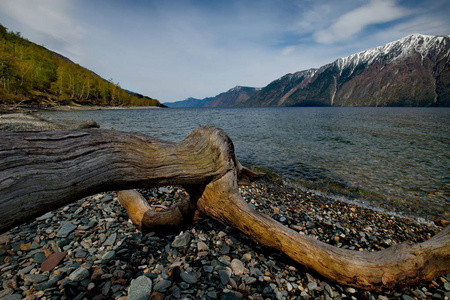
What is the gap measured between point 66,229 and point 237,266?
382cm

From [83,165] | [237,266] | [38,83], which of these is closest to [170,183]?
[83,165]

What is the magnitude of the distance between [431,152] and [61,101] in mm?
99269

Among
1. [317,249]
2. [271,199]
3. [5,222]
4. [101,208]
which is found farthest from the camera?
[271,199]

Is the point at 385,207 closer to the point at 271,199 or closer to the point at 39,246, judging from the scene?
the point at 271,199

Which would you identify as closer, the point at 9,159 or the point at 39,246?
the point at 9,159

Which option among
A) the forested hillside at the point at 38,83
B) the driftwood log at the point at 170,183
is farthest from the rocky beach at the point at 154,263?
the forested hillside at the point at 38,83

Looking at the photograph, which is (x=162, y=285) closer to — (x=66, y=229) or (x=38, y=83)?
(x=66, y=229)

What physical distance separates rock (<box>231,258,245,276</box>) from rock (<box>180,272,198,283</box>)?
71cm

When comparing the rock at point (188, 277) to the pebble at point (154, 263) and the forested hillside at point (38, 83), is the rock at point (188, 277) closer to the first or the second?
the pebble at point (154, 263)

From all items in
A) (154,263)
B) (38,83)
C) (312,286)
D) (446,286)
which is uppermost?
(38,83)

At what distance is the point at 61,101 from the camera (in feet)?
241

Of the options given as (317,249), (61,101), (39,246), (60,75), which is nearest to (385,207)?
(317,249)

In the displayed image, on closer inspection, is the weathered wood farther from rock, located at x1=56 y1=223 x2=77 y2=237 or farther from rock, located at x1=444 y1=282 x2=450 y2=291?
rock, located at x1=444 y1=282 x2=450 y2=291

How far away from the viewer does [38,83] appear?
6862 centimetres
